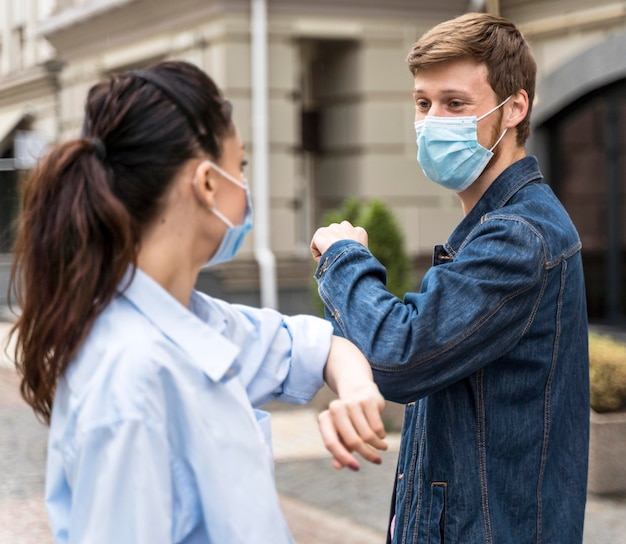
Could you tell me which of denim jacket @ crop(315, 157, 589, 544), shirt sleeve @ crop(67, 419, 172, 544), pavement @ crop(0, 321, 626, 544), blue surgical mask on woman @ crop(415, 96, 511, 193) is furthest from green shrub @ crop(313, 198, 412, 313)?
shirt sleeve @ crop(67, 419, 172, 544)

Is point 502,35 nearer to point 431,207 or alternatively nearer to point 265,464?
point 265,464

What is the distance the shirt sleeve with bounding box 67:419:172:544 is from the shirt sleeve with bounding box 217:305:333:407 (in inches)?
16.3

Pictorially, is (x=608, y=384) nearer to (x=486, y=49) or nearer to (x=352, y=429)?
(x=486, y=49)

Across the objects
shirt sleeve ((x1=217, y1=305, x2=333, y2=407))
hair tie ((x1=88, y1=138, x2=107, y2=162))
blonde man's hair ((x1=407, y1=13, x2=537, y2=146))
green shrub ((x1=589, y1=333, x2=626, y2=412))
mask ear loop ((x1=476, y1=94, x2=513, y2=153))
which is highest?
blonde man's hair ((x1=407, y1=13, x2=537, y2=146))

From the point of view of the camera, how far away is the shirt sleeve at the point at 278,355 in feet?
5.72

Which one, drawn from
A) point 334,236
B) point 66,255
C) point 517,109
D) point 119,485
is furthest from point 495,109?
point 119,485

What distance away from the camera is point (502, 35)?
210 cm

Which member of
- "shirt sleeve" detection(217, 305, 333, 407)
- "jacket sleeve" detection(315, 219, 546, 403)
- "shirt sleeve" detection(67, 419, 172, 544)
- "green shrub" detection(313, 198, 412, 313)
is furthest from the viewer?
"green shrub" detection(313, 198, 412, 313)

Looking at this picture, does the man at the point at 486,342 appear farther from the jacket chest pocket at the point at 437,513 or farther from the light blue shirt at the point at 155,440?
the light blue shirt at the point at 155,440

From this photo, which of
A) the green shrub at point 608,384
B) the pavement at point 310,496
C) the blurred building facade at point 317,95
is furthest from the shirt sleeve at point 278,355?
the blurred building facade at point 317,95

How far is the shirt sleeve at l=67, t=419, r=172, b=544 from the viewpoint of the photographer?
1.31 m

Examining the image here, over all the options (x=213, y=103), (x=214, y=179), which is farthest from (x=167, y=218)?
(x=213, y=103)

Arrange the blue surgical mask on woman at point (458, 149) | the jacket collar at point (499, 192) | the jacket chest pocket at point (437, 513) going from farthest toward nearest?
the blue surgical mask on woman at point (458, 149) < the jacket collar at point (499, 192) < the jacket chest pocket at point (437, 513)

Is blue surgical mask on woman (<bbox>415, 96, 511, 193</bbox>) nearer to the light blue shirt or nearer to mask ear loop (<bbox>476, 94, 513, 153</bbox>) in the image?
mask ear loop (<bbox>476, 94, 513, 153</bbox>)
